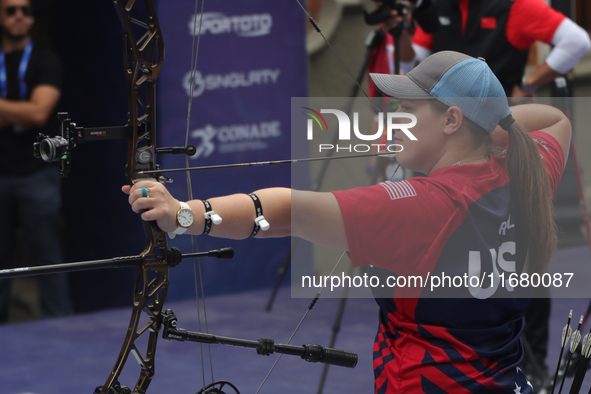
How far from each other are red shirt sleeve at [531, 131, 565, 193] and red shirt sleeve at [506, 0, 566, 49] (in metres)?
1.28

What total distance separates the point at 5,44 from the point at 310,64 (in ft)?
7.51

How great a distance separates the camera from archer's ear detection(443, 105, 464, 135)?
57.0 inches

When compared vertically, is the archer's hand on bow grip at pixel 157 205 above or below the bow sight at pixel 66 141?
below

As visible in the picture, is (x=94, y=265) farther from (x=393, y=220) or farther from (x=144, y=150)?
(x=393, y=220)

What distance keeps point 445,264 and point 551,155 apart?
48 centimetres

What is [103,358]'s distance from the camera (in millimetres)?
3408

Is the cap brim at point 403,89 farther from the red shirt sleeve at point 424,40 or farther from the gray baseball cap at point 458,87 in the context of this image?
the red shirt sleeve at point 424,40

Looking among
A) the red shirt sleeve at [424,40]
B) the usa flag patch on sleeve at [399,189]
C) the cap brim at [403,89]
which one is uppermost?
the red shirt sleeve at [424,40]

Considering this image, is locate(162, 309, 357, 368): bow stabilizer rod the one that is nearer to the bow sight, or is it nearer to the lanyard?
the bow sight

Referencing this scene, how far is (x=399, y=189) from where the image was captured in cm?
136

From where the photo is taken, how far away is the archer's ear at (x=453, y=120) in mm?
1449

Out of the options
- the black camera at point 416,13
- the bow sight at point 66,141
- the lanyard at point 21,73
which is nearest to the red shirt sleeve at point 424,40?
the black camera at point 416,13

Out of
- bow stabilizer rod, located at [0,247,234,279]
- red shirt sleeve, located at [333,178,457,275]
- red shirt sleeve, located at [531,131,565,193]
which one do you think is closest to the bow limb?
bow stabilizer rod, located at [0,247,234,279]

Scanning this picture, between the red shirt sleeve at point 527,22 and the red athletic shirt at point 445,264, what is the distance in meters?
1.62
